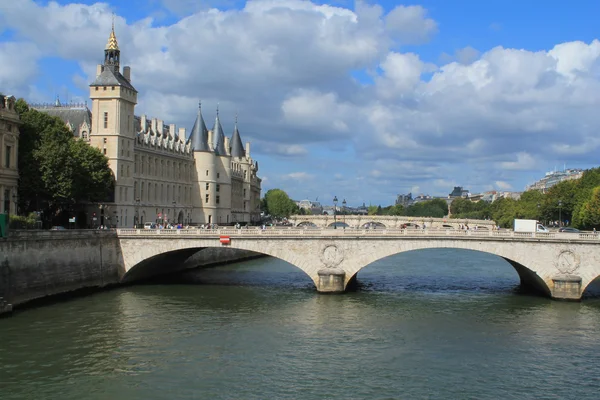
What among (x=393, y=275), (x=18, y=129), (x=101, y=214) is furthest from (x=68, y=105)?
(x=393, y=275)

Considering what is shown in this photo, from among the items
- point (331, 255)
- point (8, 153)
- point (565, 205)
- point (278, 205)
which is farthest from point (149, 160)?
point (278, 205)

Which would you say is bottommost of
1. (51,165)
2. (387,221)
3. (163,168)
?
(387,221)

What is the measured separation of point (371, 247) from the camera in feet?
170

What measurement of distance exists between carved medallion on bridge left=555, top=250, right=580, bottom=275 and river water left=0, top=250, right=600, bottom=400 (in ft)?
7.93

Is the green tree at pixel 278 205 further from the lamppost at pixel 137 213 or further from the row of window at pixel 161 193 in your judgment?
the lamppost at pixel 137 213

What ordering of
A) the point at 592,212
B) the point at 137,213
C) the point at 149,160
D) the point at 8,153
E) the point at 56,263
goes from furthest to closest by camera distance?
the point at 592,212
the point at 149,160
the point at 137,213
the point at 8,153
the point at 56,263

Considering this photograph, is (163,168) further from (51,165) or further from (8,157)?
(8,157)

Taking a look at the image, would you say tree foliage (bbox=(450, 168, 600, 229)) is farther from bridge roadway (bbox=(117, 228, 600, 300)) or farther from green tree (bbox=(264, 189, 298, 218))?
green tree (bbox=(264, 189, 298, 218))

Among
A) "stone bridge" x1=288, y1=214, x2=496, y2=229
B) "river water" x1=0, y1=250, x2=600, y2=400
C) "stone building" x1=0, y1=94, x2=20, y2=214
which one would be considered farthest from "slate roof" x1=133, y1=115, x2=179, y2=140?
"stone bridge" x1=288, y1=214, x2=496, y2=229

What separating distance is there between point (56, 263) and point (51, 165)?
14.5 m

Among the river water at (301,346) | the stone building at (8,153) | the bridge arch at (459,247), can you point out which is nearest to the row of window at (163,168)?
the stone building at (8,153)

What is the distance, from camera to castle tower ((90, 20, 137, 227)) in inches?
2916

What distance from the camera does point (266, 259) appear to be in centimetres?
8900

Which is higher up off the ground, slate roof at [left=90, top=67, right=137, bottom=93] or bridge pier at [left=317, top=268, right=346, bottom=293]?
slate roof at [left=90, top=67, right=137, bottom=93]
